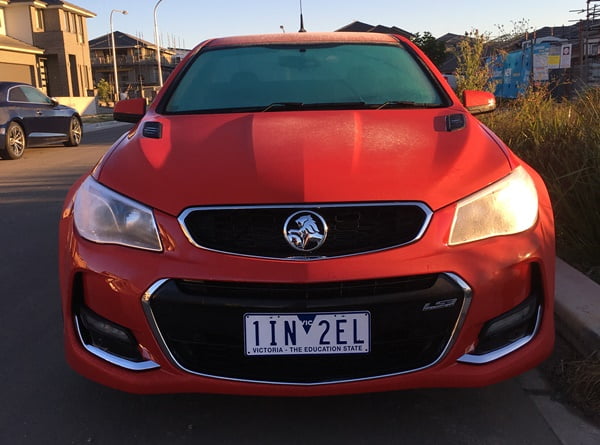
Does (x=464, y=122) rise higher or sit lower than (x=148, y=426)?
higher

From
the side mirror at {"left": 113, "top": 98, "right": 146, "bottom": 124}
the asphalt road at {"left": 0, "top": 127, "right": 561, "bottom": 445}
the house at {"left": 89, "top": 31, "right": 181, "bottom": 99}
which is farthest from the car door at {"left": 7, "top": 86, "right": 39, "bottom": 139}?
the house at {"left": 89, "top": 31, "right": 181, "bottom": 99}

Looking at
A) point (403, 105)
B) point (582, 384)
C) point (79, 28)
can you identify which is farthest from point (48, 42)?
point (582, 384)

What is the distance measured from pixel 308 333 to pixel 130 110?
84.4 inches

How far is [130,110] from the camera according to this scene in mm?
3605

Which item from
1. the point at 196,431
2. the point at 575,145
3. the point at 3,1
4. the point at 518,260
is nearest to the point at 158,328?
the point at 196,431

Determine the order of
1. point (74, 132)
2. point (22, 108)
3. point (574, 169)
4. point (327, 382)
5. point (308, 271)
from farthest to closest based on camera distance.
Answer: point (74, 132) → point (22, 108) → point (574, 169) → point (327, 382) → point (308, 271)

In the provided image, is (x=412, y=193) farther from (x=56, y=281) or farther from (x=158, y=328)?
(x=56, y=281)

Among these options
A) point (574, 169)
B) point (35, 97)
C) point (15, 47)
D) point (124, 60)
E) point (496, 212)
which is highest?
point (124, 60)

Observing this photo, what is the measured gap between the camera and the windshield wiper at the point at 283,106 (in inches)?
120

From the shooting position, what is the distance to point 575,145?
436cm

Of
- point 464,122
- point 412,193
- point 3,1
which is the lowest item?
point 412,193

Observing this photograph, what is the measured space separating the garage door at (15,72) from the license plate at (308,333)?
125 ft

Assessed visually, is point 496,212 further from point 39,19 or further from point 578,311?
point 39,19

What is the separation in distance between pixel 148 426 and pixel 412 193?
4.40 feet
